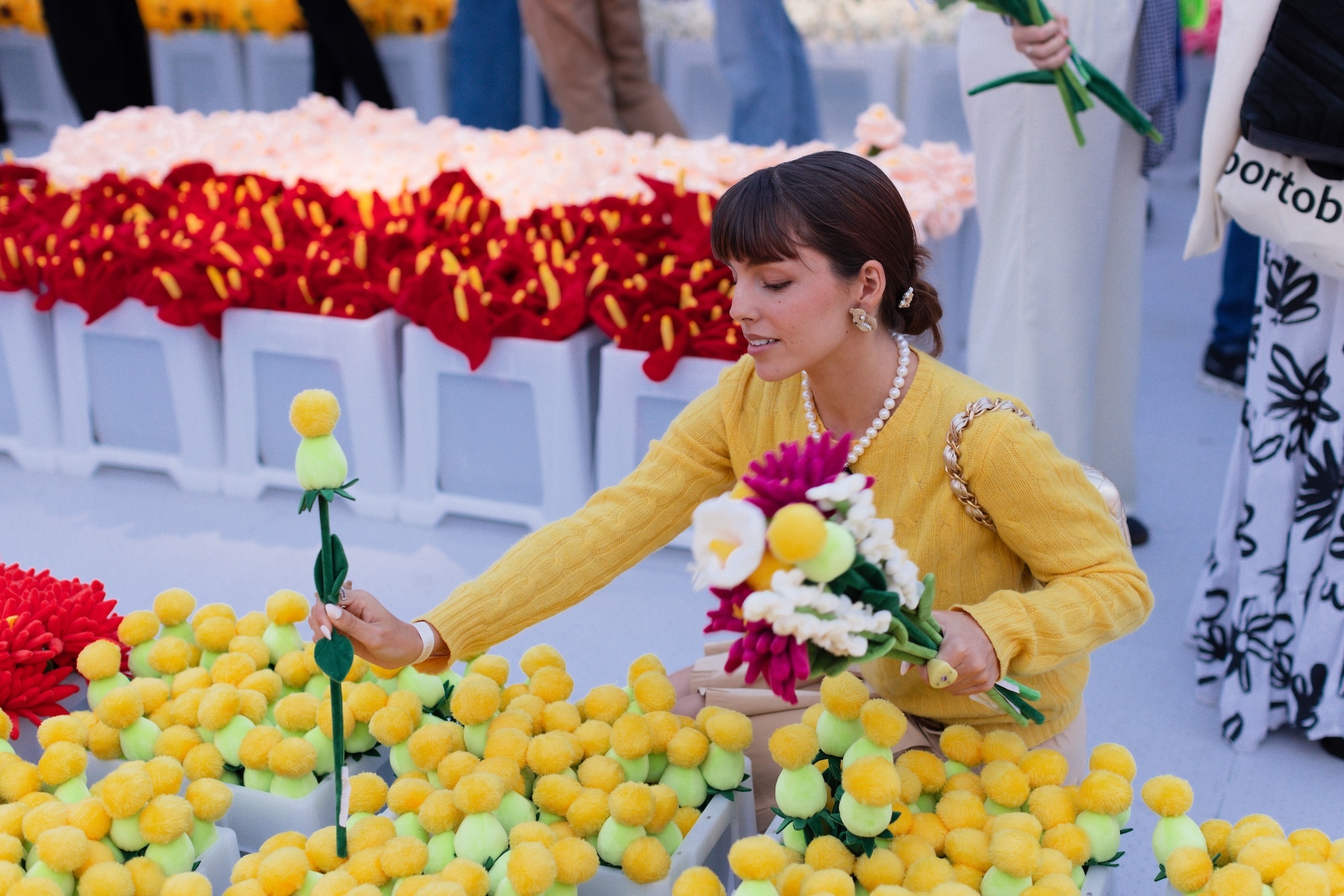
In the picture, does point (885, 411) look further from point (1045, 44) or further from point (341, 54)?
point (341, 54)

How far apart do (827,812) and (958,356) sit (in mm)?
2552

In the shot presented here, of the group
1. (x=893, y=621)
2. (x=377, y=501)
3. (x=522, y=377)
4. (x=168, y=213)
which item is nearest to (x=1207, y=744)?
(x=893, y=621)

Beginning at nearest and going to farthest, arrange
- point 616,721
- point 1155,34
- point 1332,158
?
point 616,721 → point 1332,158 → point 1155,34

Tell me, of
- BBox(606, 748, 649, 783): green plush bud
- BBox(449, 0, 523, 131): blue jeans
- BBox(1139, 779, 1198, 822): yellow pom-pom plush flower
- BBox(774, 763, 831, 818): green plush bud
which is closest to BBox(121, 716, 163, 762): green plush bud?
BBox(606, 748, 649, 783): green plush bud

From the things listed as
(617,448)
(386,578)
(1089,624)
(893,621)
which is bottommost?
(386,578)

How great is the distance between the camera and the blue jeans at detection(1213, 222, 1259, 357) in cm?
346

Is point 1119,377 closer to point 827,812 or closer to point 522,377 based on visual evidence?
point 522,377

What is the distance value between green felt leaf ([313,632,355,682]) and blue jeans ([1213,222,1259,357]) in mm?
3031

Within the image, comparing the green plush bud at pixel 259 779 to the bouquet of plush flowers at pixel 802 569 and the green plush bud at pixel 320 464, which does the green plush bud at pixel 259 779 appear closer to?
the green plush bud at pixel 320 464

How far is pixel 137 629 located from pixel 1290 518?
167cm

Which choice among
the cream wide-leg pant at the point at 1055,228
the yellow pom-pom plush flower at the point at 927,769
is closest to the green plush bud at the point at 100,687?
the yellow pom-pom plush flower at the point at 927,769

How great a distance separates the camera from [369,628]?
1.22 metres

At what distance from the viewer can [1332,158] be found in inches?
62.9

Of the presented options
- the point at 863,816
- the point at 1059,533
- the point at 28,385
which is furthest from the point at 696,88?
the point at 863,816
